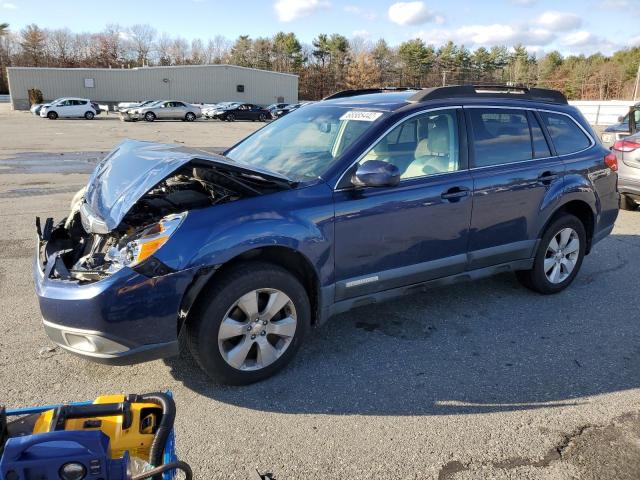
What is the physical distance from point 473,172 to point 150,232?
2527mm

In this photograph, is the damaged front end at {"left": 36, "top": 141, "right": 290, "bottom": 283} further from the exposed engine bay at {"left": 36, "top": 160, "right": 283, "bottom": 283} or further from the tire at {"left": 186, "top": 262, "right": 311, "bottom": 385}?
the tire at {"left": 186, "top": 262, "right": 311, "bottom": 385}

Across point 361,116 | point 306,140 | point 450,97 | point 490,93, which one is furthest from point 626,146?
point 306,140

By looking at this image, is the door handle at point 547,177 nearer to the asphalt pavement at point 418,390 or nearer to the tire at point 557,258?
the tire at point 557,258

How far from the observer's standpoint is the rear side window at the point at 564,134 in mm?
4738

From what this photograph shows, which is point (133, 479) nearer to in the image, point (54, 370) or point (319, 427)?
point (319, 427)

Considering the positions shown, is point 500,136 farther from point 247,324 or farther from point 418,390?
point 247,324

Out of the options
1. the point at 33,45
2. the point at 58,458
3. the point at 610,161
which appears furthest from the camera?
the point at 33,45

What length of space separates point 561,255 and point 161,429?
14.0 feet

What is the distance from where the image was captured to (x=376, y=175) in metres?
3.34

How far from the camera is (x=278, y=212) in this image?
3.20 m

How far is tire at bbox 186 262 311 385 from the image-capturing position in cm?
301

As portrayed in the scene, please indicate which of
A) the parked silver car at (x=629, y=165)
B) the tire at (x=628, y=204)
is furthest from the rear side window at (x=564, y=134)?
the tire at (x=628, y=204)

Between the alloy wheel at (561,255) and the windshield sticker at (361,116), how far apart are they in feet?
7.03

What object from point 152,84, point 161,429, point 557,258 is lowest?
point 557,258
